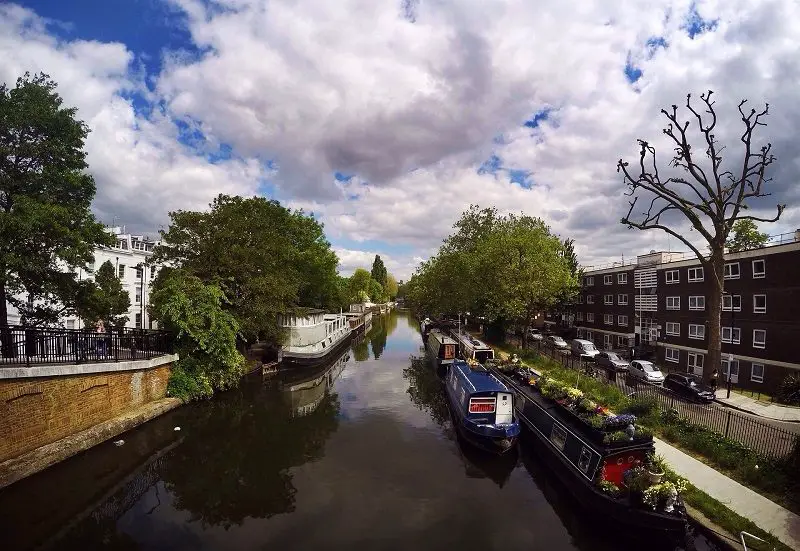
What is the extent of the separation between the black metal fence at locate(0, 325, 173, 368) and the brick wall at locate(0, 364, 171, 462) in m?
0.76

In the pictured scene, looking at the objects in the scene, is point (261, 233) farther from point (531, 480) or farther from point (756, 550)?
point (756, 550)

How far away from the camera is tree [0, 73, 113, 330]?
53.9 ft

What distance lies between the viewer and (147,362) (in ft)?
64.6

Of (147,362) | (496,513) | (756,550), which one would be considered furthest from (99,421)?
(756,550)

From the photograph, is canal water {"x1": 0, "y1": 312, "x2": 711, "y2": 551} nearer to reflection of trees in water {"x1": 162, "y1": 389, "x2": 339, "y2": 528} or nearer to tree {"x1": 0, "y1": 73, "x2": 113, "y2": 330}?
reflection of trees in water {"x1": 162, "y1": 389, "x2": 339, "y2": 528}

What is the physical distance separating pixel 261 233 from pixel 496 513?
80.6 ft

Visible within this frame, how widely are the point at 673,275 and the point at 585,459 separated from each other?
99.3 feet

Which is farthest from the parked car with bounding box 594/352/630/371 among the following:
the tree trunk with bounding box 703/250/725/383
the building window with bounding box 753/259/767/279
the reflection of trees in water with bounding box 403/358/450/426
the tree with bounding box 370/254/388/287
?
the tree with bounding box 370/254/388/287

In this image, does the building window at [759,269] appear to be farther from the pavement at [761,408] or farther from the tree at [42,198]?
the tree at [42,198]

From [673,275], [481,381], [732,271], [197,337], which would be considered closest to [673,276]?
[673,275]

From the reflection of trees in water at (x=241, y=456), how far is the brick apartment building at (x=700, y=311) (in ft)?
64.5

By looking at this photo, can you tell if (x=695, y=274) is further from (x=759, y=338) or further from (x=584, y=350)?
(x=584, y=350)

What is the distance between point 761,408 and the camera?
20844 mm

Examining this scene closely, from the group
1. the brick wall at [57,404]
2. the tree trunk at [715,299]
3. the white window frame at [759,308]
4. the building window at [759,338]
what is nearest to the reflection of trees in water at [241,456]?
the brick wall at [57,404]
